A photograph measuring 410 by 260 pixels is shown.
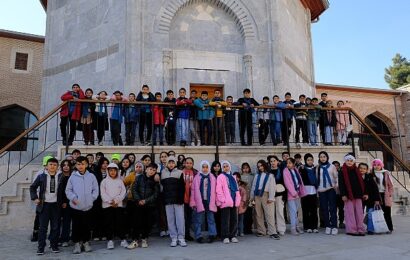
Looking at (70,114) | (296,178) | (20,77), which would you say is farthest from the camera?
(20,77)

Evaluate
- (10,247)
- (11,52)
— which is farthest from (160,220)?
(11,52)

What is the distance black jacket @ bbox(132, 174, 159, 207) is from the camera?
19.6ft

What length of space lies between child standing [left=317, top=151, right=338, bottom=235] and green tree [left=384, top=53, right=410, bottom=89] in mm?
32509

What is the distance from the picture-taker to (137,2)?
427 inches

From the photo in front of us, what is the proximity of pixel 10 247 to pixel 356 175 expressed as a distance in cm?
643

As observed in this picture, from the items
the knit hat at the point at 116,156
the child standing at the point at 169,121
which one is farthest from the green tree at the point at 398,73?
the knit hat at the point at 116,156

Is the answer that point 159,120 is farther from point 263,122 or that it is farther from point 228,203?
point 228,203

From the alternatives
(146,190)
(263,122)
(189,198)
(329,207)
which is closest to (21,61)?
(263,122)

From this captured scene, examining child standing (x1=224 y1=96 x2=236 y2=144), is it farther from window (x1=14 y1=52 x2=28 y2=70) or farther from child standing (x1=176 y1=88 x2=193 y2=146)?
window (x1=14 y1=52 x2=28 y2=70)

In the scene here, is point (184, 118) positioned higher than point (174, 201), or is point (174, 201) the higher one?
point (184, 118)

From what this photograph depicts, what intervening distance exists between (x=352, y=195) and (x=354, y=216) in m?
0.43

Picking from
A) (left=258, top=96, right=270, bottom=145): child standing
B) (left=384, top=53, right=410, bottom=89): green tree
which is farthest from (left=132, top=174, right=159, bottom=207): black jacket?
(left=384, top=53, right=410, bottom=89): green tree

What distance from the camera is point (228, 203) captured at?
20.9 ft

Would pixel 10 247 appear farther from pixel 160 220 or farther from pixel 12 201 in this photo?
pixel 160 220
